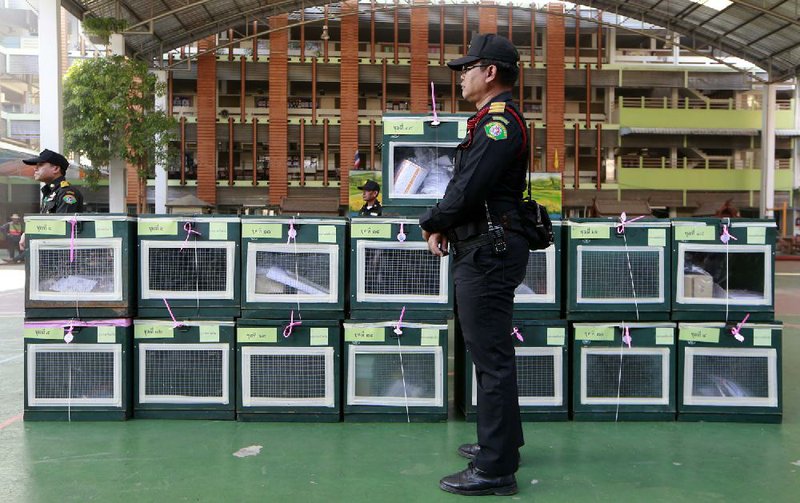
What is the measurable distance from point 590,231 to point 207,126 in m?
25.9

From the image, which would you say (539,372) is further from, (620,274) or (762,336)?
(762,336)

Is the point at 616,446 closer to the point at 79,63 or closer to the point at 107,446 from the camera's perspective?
the point at 107,446

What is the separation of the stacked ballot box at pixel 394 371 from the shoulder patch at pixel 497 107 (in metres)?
1.52

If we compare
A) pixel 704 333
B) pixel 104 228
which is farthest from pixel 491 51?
pixel 104 228

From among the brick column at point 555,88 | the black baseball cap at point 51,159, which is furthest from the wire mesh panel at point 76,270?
the brick column at point 555,88

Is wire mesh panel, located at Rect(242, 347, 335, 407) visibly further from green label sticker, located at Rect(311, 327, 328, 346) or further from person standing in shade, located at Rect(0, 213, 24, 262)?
person standing in shade, located at Rect(0, 213, 24, 262)

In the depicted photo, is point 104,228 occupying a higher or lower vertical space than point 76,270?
higher

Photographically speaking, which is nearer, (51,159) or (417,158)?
(417,158)

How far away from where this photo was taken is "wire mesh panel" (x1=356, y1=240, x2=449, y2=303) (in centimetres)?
408

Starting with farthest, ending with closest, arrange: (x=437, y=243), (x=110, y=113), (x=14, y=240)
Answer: (x=14, y=240) → (x=110, y=113) → (x=437, y=243)

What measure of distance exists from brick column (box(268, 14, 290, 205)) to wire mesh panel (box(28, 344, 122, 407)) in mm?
24098

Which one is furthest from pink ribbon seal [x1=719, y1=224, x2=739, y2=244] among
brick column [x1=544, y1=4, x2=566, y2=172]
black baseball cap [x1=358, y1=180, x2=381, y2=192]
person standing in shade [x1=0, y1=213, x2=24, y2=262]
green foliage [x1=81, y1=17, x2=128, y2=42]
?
brick column [x1=544, y1=4, x2=566, y2=172]

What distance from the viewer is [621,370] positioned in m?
4.14

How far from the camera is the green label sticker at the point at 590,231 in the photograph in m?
4.12
